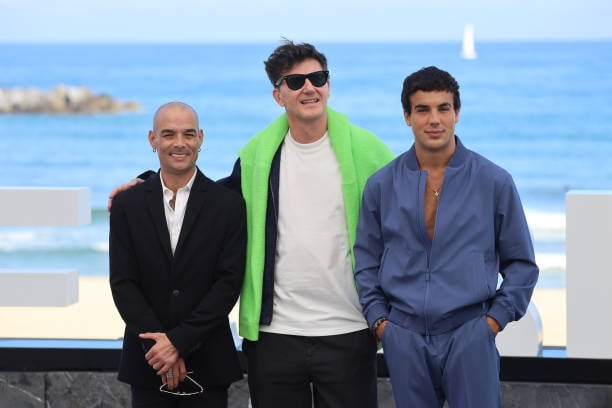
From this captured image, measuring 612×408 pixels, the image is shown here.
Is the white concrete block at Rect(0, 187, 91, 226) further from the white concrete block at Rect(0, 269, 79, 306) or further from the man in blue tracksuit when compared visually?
the man in blue tracksuit

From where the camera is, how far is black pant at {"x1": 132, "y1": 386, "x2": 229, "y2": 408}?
3346 mm

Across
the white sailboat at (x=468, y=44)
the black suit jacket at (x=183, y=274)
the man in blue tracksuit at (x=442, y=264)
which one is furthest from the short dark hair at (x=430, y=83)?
the white sailboat at (x=468, y=44)

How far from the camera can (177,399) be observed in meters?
3.37

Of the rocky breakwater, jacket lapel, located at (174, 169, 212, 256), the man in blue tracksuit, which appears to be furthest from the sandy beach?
the rocky breakwater

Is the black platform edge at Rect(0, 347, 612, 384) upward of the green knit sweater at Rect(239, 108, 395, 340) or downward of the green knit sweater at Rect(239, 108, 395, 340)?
downward

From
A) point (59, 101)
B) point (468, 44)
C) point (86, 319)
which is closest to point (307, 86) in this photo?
point (86, 319)

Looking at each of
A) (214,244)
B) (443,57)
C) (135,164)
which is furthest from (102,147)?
(214,244)

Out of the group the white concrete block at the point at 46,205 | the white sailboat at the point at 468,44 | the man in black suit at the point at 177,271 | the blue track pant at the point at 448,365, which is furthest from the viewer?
the white sailboat at the point at 468,44

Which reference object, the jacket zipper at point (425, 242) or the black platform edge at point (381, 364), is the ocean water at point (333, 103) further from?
the jacket zipper at point (425, 242)

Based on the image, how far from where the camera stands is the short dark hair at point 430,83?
10.4 ft

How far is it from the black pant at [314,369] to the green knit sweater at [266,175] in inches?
3.4

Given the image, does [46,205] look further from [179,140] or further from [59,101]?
[59,101]

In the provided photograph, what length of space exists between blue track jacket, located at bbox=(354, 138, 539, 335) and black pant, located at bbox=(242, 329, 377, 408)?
0.60 ft

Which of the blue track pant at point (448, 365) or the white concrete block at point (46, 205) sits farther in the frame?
the white concrete block at point (46, 205)
